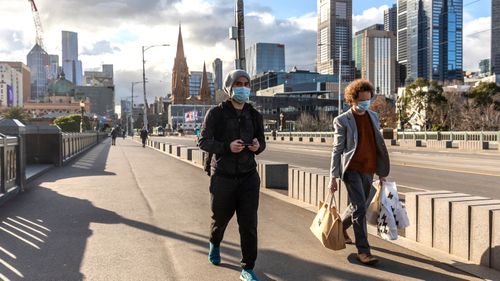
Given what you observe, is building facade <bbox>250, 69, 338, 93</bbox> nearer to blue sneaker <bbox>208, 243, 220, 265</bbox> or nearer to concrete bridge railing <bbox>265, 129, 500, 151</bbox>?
concrete bridge railing <bbox>265, 129, 500, 151</bbox>

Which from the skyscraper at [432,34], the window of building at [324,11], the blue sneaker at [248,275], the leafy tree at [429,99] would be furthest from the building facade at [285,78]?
the blue sneaker at [248,275]

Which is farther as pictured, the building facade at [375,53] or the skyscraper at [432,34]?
the building facade at [375,53]

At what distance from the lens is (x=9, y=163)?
32.1ft

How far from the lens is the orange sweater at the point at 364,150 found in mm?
5168

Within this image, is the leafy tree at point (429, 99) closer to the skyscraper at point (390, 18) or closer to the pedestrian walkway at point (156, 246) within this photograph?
the skyscraper at point (390, 18)

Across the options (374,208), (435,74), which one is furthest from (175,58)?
(374,208)

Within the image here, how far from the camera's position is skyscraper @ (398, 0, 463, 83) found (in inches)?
1647

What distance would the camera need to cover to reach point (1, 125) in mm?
13023

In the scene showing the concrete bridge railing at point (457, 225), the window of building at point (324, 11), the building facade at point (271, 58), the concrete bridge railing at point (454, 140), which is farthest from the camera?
the building facade at point (271, 58)

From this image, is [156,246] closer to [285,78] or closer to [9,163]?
[9,163]

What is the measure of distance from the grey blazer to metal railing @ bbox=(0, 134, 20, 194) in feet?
21.7

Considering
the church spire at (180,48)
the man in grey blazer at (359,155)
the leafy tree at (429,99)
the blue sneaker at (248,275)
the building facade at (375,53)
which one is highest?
the church spire at (180,48)

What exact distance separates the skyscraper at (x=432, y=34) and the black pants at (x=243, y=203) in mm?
37320

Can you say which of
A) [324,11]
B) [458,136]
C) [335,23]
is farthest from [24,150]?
[324,11]
